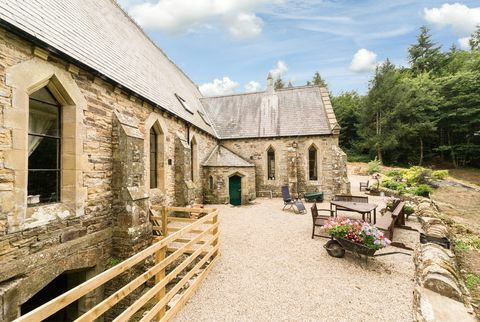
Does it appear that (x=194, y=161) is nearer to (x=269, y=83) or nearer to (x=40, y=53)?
(x=40, y=53)

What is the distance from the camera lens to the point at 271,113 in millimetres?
18438

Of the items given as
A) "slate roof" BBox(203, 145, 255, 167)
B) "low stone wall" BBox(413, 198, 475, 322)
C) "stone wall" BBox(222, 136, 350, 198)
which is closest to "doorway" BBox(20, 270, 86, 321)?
"low stone wall" BBox(413, 198, 475, 322)

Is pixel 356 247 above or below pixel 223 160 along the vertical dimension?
below

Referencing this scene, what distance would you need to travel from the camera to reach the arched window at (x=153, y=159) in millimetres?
9133

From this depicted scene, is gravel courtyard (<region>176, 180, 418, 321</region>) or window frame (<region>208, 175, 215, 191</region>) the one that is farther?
window frame (<region>208, 175, 215, 191</region>)

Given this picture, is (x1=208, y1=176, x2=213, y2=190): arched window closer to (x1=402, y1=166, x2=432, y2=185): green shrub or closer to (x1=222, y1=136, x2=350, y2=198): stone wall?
(x1=222, y1=136, x2=350, y2=198): stone wall

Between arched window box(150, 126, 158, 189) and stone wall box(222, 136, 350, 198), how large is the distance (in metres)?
8.87

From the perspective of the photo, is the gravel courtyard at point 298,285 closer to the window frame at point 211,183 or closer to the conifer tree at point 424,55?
the window frame at point 211,183

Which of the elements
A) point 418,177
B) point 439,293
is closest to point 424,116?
point 418,177

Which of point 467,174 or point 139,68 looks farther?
point 467,174

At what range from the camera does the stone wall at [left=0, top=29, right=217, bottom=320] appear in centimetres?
376

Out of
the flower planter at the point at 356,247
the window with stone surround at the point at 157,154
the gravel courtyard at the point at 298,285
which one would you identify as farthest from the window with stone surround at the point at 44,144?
the flower planter at the point at 356,247

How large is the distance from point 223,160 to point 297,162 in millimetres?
5791

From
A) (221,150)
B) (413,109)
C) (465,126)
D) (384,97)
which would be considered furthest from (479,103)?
(221,150)
